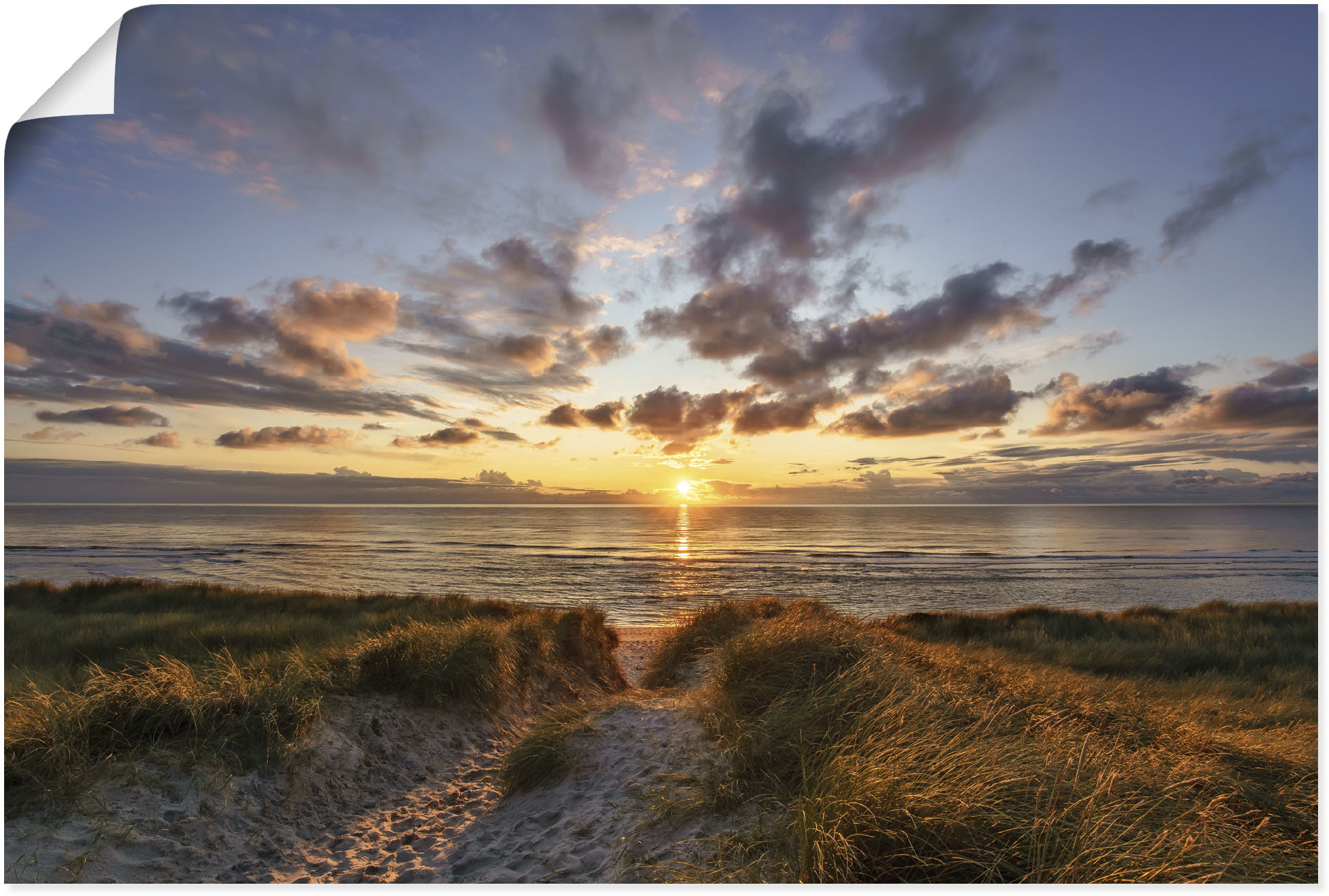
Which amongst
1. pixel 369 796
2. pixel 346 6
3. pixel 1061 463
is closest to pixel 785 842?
pixel 369 796

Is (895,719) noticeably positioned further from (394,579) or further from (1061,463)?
(394,579)

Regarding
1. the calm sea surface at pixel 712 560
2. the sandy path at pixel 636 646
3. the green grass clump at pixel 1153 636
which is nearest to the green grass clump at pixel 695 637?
the sandy path at pixel 636 646

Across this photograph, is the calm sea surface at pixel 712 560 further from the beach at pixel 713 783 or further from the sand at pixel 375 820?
the sand at pixel 375 820

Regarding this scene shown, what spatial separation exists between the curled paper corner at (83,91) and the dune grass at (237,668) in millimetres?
4149

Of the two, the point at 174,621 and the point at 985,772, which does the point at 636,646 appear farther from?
the point at 985,772

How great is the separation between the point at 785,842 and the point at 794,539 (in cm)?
6297

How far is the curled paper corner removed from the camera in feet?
11.7

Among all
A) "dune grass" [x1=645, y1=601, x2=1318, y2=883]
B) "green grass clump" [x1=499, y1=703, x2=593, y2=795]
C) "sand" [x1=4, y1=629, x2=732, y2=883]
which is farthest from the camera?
"green grass clump" [x1=499, y1=703, x2=593, y2=795]

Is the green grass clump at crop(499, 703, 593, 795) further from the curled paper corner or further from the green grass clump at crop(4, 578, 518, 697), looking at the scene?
the curled paper corner

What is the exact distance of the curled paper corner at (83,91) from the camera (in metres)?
3.58

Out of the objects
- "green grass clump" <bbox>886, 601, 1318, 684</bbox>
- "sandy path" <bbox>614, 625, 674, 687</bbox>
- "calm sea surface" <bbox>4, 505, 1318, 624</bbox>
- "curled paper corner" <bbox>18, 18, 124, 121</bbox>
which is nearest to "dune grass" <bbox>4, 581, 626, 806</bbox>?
"sandy path" <bbox>614, 625, 674, 687</bbox>

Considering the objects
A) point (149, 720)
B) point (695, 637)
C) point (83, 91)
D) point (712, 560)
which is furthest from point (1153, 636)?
point (712, 560)

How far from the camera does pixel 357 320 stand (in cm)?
952

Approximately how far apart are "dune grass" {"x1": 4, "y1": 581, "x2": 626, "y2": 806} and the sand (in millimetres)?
295
